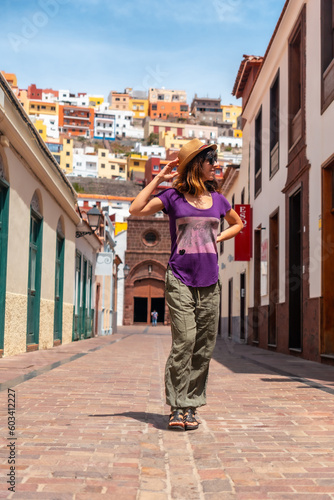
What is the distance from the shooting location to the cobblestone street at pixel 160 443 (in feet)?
9.78

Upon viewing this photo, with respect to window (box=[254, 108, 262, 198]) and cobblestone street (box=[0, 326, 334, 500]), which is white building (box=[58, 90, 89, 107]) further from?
cobblestone street (box=[0, 326, 334, 500])

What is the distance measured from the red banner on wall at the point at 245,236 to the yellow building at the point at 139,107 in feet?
499

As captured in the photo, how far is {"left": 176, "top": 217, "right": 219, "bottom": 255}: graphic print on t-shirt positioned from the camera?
4.56 meters

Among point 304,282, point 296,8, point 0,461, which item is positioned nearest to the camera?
point 0,461

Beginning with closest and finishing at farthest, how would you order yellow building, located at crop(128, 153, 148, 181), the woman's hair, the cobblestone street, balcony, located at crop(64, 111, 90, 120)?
the cobblestone street → the woman's hair → yellow building, located at crop(128, 153, 148, 181) → balcony, located at crop(64, 111, 90, 120)

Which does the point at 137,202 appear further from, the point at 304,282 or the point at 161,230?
the point at 161,230

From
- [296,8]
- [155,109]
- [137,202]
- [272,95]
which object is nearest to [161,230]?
[272,95]

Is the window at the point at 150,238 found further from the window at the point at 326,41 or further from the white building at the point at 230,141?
the white building at the point at 230,141

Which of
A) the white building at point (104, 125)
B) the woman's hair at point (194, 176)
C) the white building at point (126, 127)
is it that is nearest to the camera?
the woman's hair at point (194, 176)

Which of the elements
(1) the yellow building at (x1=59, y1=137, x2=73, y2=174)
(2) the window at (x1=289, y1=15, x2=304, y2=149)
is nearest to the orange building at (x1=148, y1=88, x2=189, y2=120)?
(1) the yellow building at (x1=59, y1=137, x2=73, y2=174)

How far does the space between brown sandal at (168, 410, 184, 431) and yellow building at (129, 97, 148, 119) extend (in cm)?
16784

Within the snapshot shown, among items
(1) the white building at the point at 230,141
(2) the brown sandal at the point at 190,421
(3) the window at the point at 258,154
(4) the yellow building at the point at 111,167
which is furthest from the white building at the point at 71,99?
(2) the brown sandal at the point at 190,421

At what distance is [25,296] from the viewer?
1244cm

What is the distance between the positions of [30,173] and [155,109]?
15153 cm
